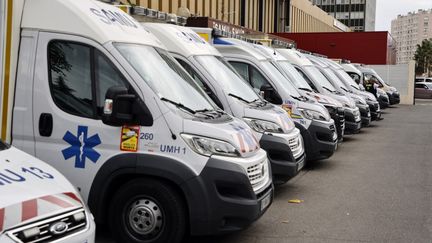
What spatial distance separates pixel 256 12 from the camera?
38000 mm

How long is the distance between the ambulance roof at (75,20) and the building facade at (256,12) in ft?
40.0

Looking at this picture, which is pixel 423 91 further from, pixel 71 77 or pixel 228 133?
pixel 71 77

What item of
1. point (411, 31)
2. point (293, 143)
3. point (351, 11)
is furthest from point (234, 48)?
point (411, 31)

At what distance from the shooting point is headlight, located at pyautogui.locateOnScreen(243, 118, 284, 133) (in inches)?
291

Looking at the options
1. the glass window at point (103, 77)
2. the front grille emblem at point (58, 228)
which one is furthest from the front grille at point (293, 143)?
the front grille emblem at point (58, 228)

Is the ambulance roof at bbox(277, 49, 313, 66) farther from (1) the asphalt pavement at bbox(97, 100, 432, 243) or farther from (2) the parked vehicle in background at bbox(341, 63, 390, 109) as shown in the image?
(2) the parked vehicle in background at bbox(341, 63, 390, 109)

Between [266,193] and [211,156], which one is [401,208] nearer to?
[266,193]

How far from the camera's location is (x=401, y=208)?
7215mm

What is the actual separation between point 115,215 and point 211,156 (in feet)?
3.56

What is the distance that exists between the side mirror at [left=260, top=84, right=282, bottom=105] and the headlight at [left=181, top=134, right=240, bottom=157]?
3865mm

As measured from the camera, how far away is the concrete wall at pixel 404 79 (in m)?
34.0

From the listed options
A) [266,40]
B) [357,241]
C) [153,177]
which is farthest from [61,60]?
[266,40]

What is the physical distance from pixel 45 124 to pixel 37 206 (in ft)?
7.20

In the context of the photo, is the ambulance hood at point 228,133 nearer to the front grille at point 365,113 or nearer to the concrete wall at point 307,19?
the front grille at point 365,113
